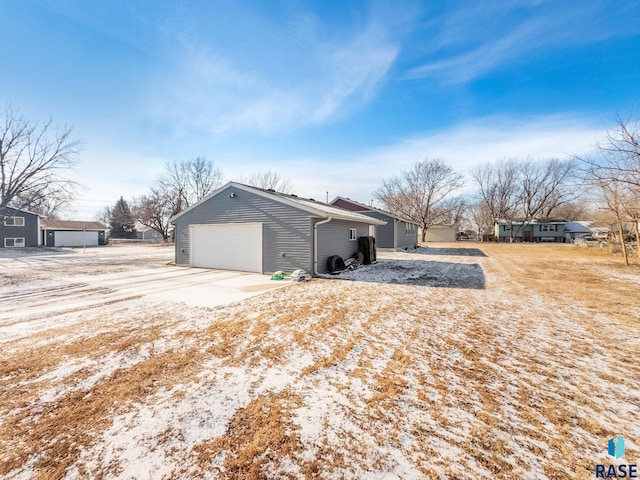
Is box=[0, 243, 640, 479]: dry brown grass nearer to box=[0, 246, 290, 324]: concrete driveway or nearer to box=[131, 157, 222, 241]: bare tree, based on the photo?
box=[0, 246, 290, 324]: concrete driveway

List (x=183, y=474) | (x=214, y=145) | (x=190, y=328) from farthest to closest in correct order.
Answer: (x=214, y=145) → (x=190, y=328) → (x=183, y=474)

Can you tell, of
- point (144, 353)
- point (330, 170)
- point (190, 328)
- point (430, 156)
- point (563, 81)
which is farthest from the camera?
point (430, 156)

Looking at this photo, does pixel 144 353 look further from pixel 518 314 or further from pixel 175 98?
pixel 175 98

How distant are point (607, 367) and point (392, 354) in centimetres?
268

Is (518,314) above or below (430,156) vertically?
below

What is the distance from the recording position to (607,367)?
3.31 m

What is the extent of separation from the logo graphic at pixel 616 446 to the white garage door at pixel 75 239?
39215mm

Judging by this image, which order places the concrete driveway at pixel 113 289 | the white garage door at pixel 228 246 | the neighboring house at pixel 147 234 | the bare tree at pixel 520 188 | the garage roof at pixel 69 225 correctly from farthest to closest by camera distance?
the neighboring house at pixel 147 234 → the bare tree at pixel 520 188 → the garage roof at pixel 69 225 → the white garage door at pixel 228 246 → the concrete driveway at pixel 113 289

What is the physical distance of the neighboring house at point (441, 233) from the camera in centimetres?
3988

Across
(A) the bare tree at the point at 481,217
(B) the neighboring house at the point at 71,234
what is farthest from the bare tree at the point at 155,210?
(A) the bare tree at the point at 481,217

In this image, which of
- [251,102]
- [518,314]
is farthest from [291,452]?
[251,102]

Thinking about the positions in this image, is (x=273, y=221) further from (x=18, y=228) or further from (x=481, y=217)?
(x=481, y=217)

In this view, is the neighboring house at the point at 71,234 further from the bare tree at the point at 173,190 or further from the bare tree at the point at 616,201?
the bare tree at the point at 616,201

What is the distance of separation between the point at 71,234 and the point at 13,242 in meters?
4.89
